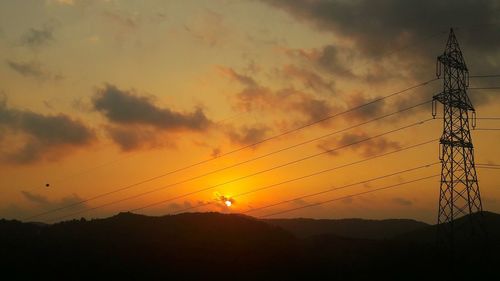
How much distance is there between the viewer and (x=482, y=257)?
5059 centimetres

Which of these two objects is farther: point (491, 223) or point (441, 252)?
point (491, 223)

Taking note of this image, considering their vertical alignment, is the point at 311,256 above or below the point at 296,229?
below

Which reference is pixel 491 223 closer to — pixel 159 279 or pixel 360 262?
pixel 360 262

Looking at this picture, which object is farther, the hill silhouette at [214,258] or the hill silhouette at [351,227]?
the hill silhouette at [351,227]

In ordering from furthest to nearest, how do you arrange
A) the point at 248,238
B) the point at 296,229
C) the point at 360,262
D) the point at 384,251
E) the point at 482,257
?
the point at 296,229 → the point at 248,238 → the point at 384,251 → the point at 360,262 → the point at 482,257

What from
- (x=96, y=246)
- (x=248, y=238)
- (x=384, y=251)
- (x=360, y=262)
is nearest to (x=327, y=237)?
(x=248, y=238)

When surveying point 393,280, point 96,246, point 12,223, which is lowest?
point 393,280

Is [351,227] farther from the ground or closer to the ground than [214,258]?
farther from the ground

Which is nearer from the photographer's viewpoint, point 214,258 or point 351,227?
point 214,258

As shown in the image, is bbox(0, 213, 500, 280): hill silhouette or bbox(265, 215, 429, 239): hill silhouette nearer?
bbox(0, 213, 500, 280): hill silhouette

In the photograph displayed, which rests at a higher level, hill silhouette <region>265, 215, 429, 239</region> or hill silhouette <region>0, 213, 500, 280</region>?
hill silhouette <region>265, 215, 429, 239</region>

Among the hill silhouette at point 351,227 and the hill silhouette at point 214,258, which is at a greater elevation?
the hill silhouette at point 351,227

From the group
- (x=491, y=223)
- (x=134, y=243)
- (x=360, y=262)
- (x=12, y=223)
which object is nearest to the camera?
(x=360, y=262)

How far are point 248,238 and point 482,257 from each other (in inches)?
1976
